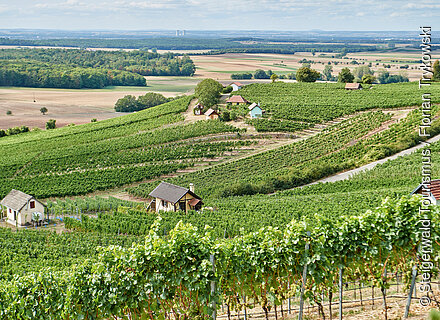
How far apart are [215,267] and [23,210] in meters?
29.5

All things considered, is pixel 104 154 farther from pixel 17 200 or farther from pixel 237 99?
pixel 237 99

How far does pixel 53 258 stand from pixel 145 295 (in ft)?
54.8

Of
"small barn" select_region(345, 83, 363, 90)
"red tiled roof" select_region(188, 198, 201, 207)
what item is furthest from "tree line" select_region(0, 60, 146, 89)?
"red tiled roof" select_region(188, 198, 201, 207)

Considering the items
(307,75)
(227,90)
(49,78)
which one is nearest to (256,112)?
(227,90)

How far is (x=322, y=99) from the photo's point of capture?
83250 millimetres

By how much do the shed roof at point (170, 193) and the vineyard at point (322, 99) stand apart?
36.7m

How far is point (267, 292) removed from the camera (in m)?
14.7

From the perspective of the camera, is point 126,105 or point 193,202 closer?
point 193,202

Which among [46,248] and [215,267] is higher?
[215,267]

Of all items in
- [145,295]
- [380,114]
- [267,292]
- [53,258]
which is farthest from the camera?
[380,114]

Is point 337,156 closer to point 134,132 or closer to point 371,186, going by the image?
point 371,186

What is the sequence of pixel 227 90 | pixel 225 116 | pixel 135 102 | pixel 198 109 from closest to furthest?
pixel 225 116 < pixel 198 109 < pixel 227 90 < pixel 135 102

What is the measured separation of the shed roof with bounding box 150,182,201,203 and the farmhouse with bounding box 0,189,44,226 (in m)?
9.45

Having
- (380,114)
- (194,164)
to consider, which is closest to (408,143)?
(380,114)
